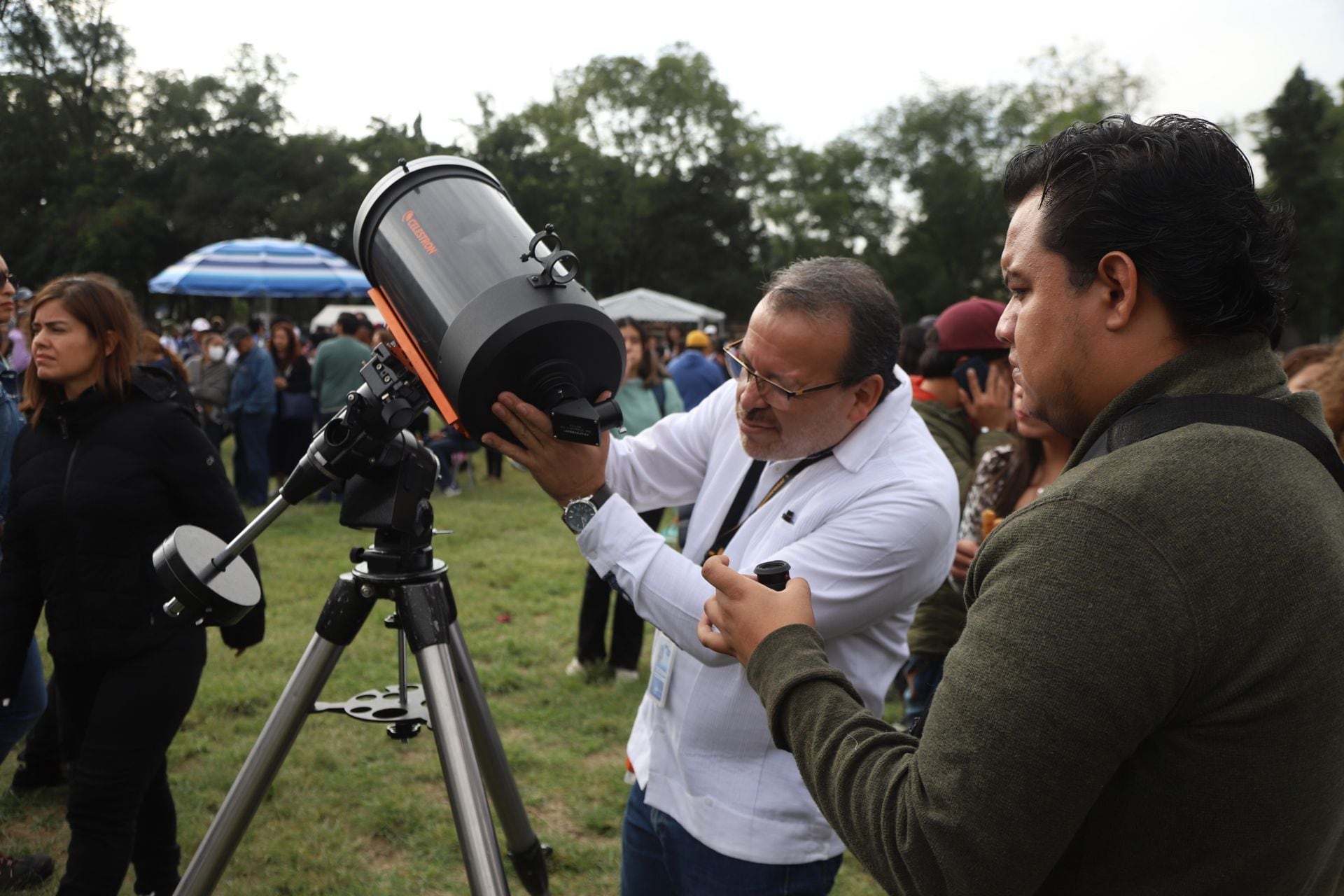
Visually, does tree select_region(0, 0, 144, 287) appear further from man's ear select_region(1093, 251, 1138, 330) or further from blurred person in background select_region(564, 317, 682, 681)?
man's ear select_region(1093, 251, 1138, 330)

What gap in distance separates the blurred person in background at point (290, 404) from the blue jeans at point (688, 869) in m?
9.03

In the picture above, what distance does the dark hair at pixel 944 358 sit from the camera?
3.96 metres

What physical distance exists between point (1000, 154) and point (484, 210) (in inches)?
1647

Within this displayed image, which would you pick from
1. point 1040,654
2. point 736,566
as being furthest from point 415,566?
point 1040,654

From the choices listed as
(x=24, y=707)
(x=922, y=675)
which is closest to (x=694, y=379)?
(x=922, y=675)

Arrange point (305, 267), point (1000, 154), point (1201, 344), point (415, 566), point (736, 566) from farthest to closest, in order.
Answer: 1. point (1000, 154)
2. point (305, 267)
3. point (415, 566)
4. point (736, 566)
5. point (1201, 344)

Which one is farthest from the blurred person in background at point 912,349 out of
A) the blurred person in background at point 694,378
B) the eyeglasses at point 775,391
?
the blurred person in background at point 694,378

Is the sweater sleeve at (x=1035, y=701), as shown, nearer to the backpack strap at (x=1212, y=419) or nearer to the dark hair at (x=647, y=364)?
the backpack strap at (x=1212, y=419)

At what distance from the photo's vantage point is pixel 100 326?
3184 mm

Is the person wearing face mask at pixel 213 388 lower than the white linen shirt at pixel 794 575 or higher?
lower

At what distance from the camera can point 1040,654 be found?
947 mm

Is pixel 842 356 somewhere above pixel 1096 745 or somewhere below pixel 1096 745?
above

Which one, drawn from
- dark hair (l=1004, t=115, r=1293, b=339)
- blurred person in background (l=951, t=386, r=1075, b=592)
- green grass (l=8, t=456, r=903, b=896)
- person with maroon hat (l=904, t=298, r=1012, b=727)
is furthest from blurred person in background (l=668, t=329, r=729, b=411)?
dark hair (l=1004, t=115, r=1293, b=339)

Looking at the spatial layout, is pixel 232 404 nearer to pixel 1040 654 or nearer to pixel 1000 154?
pixel 1040 654
